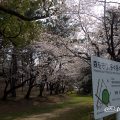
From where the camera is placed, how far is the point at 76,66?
27797 mm

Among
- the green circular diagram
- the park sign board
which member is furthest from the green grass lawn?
the green circular diagram

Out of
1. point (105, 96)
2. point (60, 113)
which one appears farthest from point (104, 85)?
point (60, 113)

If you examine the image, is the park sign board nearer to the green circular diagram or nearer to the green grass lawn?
the green circular diagram

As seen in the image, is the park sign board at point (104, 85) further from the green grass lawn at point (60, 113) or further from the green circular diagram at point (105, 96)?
the green grass lawn at point (60, 113)

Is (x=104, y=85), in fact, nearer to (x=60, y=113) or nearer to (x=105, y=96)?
(x=105, y=96)

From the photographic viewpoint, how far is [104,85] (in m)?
7.81

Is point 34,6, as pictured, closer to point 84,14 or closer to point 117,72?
point 84,14

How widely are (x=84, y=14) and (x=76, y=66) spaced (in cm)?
758

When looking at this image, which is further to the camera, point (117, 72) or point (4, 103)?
point (4, 103)

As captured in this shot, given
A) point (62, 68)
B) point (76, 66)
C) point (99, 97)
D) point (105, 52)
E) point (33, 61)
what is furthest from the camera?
point (33, 61)

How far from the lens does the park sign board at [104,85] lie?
7.21 m

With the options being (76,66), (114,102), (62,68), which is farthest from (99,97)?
(62,68)

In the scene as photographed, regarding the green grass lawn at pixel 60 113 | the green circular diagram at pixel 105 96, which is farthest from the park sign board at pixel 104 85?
the green grass lawn at pixel 60 113

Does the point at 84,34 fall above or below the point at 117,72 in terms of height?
above
